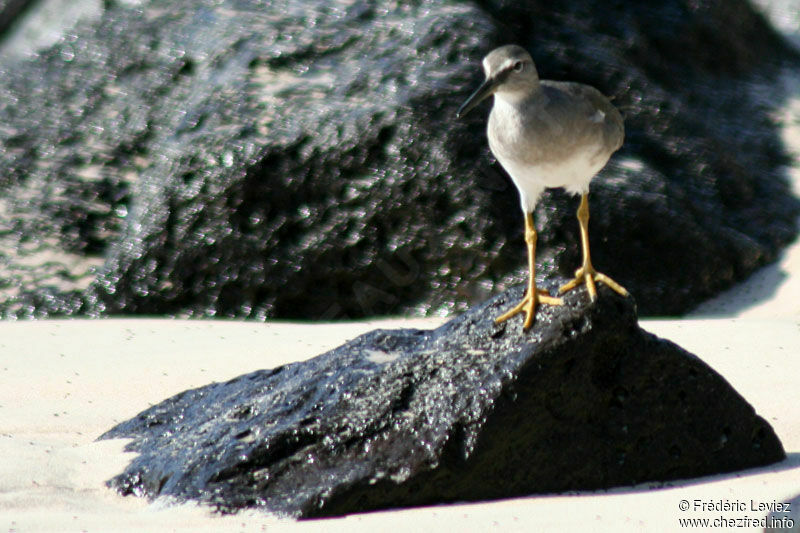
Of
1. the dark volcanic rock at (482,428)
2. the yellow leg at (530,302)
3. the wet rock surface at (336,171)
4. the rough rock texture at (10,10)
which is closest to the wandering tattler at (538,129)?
the yellow leg at (530,302)

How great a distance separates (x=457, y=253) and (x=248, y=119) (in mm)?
1733

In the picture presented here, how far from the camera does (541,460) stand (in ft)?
11.7

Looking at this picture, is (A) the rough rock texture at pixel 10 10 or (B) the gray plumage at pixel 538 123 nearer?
(B) the gray plumage at pixel 538 123

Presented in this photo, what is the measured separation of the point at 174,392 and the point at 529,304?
2.03m

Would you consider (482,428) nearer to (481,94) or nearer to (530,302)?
(530,302)

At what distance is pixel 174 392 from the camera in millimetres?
5062

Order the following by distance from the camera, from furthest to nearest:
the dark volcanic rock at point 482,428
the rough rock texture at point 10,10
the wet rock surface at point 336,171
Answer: the rough rock texture at point 10,10
the wet rock surface at point 336,171
the dark volcanic rock at point 482,428

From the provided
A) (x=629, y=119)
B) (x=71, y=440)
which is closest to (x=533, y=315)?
(x=71, y=440)

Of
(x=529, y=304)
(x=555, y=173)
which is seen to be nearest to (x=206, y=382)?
(x=529, y=304)

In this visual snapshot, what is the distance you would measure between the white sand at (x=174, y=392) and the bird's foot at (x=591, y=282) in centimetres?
67

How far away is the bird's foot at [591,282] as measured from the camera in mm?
3730

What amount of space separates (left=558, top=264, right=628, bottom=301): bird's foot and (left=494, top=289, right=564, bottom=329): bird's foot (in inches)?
2.7

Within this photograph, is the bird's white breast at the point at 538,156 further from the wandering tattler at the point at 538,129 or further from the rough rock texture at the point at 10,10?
the rough rock texture at the point at 10,10

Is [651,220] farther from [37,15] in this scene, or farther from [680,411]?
[37,15]
